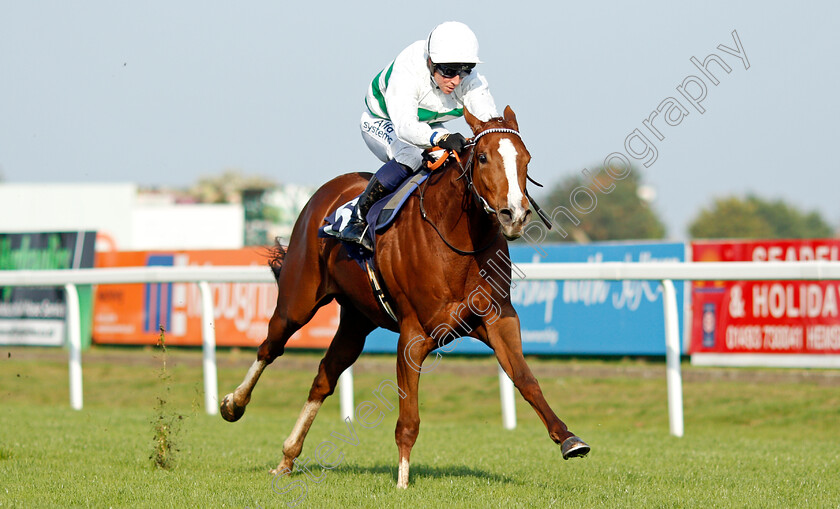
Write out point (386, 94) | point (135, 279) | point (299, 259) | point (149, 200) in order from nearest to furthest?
point (386, 94) → point (299, 259) → point (135, 279) → point (149, 200)

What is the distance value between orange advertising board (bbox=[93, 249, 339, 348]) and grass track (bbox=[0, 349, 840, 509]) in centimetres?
331

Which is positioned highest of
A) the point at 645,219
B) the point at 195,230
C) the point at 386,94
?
the point at 386,94

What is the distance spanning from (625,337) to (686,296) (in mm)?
1029

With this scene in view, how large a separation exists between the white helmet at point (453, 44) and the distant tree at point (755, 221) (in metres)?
57.8

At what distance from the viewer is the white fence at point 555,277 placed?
757cm

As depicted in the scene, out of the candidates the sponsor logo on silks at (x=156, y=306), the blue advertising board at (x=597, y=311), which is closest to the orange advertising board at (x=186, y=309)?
the sponsor logo on silks at (x=156, y=306)

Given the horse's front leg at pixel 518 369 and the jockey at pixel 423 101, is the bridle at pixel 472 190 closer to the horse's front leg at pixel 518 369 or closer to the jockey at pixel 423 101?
the jockey at pixel 423 101

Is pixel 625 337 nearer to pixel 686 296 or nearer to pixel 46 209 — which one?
pixel 686 296

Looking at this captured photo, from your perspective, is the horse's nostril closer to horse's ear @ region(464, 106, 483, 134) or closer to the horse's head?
the horse's head

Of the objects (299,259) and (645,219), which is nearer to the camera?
(299,259)

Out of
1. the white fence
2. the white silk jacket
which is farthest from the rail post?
the white silk jacket

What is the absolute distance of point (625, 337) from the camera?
1386 cm

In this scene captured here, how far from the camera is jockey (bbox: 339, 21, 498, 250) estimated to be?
5375 mm

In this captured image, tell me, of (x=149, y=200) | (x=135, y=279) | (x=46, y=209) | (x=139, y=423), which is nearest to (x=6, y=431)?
(x=139, y=423)
